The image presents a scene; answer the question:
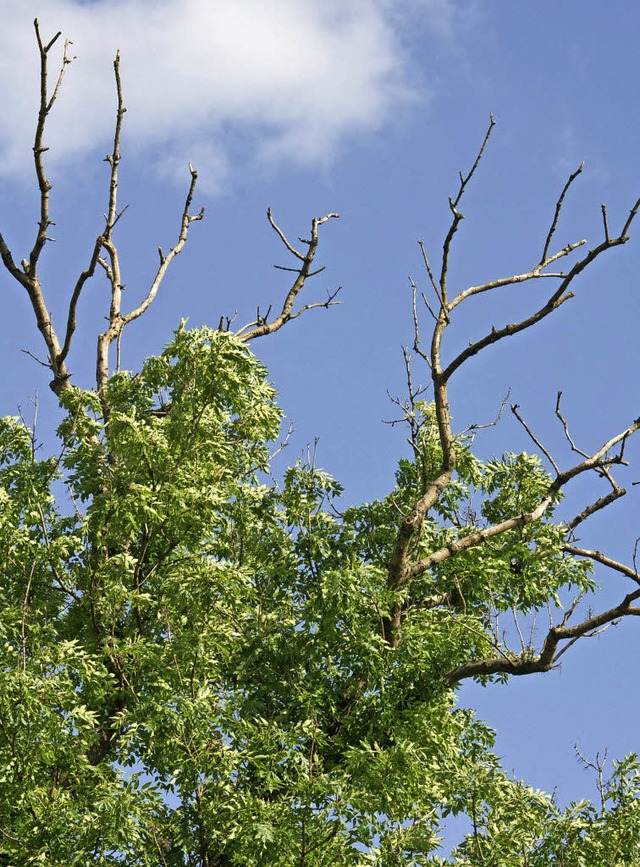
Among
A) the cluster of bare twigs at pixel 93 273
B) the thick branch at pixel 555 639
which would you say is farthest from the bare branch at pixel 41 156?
the thick branch at pixel 555 639

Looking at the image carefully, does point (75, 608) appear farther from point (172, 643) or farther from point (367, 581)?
point (367, 581)

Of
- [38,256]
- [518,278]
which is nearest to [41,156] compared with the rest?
[38,256]

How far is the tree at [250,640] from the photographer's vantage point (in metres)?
14.2

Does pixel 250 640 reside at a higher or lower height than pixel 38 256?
lower

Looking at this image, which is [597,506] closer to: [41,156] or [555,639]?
[555,639]

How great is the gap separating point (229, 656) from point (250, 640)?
0.40 meters

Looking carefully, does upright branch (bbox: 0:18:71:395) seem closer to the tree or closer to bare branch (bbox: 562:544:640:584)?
the tree

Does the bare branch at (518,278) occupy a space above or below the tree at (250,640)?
above

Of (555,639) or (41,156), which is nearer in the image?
(555,639)

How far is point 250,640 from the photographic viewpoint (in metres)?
16.4

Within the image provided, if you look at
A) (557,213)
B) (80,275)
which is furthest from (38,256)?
(557,213)

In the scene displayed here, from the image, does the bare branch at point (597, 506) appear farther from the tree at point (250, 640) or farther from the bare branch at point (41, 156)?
the bare branch at point (41, 156)

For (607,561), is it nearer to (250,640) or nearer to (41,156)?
(250,640)

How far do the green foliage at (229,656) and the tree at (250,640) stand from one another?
0.13ft
